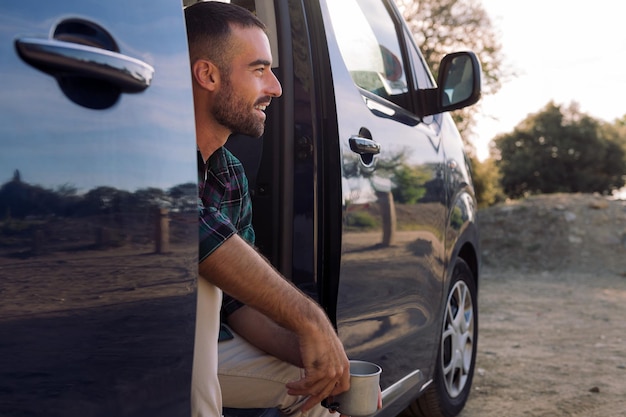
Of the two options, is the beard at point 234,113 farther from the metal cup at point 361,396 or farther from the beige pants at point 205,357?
the metal cup at point 361,396

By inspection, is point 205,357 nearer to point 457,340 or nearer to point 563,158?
point 457,340

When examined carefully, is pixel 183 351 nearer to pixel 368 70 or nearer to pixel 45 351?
pixel 45 351

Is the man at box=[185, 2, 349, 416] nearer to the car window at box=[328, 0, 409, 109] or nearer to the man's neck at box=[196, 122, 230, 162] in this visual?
the man's neck at box=[196, 122, 230, 162]

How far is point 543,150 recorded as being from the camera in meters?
39.1

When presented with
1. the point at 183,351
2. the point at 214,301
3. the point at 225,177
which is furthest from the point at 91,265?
the point at 225,177

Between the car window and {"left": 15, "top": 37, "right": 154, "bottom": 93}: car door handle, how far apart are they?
118 cm

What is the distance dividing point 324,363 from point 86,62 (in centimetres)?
91

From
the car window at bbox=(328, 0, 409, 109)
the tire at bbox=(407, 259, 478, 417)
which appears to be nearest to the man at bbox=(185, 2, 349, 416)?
the car window at bbox=(328, 0, 409, 109)

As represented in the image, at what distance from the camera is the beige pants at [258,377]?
2051 millimetres

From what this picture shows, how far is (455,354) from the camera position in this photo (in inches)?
140

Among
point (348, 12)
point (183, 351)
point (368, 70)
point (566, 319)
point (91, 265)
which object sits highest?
point (348, 12)

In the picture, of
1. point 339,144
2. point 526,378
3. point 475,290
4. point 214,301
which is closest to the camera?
point 214,301

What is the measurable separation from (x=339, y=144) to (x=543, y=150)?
3876 centimetres

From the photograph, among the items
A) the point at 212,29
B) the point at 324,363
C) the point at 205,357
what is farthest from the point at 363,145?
the point at 205,357
